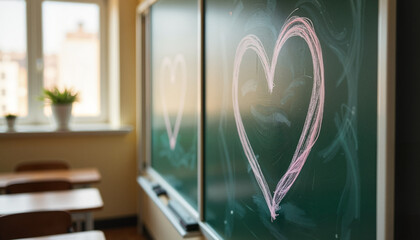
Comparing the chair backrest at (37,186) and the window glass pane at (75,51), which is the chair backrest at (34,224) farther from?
the window glass pane at (75,51)

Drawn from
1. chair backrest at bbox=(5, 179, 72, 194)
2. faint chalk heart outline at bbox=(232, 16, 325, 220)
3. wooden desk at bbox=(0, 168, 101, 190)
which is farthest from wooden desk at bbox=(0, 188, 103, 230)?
faint chalk heart outline at bbox=(232, 16, 325, 220)

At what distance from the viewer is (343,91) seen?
1.08 metres

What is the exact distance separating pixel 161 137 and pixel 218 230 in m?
1.35

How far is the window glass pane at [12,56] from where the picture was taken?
430cm

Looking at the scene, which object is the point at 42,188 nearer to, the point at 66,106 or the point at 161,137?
the point at 161,137

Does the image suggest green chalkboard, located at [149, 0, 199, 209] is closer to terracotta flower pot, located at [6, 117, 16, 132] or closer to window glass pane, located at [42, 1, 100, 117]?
window glass pane, located at [42, 1, 100, 117]

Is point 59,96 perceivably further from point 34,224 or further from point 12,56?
point 34,224

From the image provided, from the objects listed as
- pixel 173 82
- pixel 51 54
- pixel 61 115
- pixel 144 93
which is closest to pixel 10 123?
pixel 61 115

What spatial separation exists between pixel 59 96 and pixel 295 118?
3.33 m

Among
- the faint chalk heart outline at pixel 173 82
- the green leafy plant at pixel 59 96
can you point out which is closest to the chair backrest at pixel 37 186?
the faint chalk heart outline at pixel 173 82

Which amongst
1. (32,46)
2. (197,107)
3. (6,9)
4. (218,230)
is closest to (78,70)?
(32,46)

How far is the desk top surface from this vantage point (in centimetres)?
249

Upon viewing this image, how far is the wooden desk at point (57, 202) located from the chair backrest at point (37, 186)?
3.9 inches

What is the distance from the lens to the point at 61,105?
4105mm
